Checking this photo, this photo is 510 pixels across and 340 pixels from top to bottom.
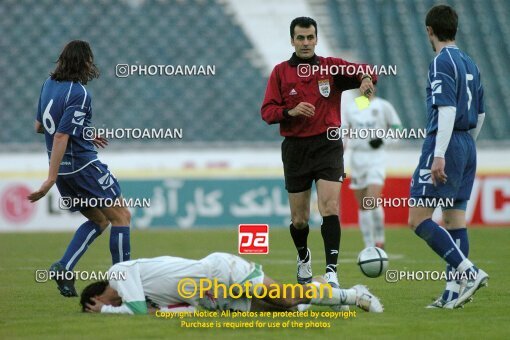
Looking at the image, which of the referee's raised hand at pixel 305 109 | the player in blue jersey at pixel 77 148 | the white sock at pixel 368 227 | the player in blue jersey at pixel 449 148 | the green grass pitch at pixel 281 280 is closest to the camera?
the green grass pitch at pixel 281 280

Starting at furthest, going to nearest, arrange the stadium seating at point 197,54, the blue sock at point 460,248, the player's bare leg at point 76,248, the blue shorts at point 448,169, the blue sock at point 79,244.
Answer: the stadium seating at point 197,54
the blue sock at point 79,244
the player's bare leg at point 76,248
the blue sock at point 460,248
the blue shorts at point 448,169

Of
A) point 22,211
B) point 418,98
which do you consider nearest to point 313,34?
point 22,211

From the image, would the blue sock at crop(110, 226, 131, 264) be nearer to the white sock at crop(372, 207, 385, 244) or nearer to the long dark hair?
the long dark hair

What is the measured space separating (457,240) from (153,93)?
1518 centimetres

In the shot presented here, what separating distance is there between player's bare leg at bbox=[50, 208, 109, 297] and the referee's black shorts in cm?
171

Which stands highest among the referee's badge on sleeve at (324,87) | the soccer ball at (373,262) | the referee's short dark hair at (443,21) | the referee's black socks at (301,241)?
the referee's short dark hair at (443,21)

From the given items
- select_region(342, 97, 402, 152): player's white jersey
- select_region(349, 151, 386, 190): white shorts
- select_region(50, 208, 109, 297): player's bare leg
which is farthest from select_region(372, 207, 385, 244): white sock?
select_region(50, 208, 109, 297): player's bare leg

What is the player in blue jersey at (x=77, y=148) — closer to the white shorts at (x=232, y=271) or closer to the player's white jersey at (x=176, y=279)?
the player's white jersey at (x=176, y=279)

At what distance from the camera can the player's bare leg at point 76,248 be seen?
840 cm

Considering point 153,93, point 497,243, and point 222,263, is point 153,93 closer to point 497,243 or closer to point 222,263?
point 497,243

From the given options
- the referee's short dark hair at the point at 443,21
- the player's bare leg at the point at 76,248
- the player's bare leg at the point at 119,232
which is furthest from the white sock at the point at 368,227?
the referee's short dark hair at the point at 443,21

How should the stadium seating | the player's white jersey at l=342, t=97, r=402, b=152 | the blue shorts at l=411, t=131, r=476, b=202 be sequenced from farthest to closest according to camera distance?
1. the stadium seating
2. the player's white jersey at l=342, t=97, r=402, b=152
3. the blue shorts at l=411, t=131, r=476, b=202

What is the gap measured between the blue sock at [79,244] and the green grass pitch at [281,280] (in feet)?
1.09

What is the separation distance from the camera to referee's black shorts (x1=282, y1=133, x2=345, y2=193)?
841 centimetres
